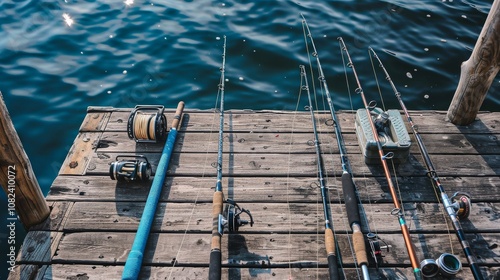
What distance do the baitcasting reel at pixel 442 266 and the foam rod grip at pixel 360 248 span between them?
564 mm

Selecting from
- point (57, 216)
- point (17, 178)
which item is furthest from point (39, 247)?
point (17, 178)

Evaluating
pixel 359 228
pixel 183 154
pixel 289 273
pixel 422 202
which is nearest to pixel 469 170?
pixel 422 202

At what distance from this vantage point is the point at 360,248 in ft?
12.4

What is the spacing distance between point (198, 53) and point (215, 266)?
5.96m

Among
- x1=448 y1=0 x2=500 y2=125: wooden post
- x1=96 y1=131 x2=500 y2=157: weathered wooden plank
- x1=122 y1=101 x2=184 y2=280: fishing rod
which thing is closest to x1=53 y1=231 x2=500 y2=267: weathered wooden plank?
x1=122 y1=101 x2=184 y2=280: fishing rod

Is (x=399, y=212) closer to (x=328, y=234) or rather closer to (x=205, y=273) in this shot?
(x=328, y=234)

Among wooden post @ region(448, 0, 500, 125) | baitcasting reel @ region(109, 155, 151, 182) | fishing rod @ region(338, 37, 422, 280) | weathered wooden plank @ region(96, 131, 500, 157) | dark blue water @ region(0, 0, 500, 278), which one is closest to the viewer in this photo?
fishing rod @ region(338, 37, 422, 280)

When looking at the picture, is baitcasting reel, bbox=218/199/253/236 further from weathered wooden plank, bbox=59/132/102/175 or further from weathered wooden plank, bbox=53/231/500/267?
weathered wooden plank, bbox=59/132/102/175

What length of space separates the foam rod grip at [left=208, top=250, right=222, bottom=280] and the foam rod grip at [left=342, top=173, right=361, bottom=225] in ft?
4.69

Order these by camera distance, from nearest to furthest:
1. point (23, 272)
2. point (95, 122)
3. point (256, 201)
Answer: point (23, 272) < point (256, 201) < point (95, 122)

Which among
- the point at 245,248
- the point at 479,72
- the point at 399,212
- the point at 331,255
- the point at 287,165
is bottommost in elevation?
the point at 245,248

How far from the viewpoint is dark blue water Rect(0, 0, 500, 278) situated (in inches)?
296

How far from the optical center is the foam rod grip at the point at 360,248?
3.70 m

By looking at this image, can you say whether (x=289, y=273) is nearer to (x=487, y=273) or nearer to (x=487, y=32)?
(x=487, y=273)
